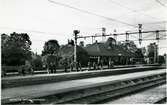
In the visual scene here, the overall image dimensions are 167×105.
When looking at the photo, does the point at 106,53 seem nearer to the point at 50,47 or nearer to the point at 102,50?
the point at 102,50

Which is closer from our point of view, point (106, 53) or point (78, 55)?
point (78, 55)

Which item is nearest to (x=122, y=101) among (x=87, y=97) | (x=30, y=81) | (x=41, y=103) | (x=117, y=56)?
(x=87, y=97)

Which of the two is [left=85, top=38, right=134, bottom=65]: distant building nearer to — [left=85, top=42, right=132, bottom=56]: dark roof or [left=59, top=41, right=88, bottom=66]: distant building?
[left=85, top=42, right=132, bottom=56]: dark roof

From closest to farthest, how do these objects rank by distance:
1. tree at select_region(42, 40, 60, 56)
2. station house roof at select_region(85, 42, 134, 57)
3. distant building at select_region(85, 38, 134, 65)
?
distant building at select_region(85, 38, 134, 65) < station house roof at select_region(85, 42, 134, 57) < tree at select_region(42, 40, 60, 56)

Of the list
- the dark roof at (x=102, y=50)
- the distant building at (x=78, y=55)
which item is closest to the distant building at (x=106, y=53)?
the dark roof at (x=102, y=50)

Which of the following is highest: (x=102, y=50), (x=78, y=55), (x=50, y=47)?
(x=50, y=47)

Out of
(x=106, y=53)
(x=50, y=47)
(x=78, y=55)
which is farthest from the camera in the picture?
A: (x=50, y=47)

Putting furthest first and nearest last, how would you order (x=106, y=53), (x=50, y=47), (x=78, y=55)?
(x=50, y=47) < (x=106, y=53) < (x=78, y=55)

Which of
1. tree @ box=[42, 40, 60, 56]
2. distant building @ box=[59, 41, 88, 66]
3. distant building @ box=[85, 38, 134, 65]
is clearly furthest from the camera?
tree @ box=[42, 40, 60, 56]

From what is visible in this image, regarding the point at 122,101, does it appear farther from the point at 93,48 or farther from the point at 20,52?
the point at 93,48

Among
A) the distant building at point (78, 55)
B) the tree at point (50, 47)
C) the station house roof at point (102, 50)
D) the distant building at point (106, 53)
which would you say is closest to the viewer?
the distant building at point (78, 55)

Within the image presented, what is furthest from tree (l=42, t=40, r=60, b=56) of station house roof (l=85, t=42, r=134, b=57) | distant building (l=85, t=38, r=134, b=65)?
station house roof (l=85, t=42, r=134, b=57)

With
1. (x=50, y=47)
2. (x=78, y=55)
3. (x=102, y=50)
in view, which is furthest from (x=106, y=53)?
(x=50, y=47)

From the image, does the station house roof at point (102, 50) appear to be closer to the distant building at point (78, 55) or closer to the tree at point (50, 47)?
the distant building at point (78, 55)
